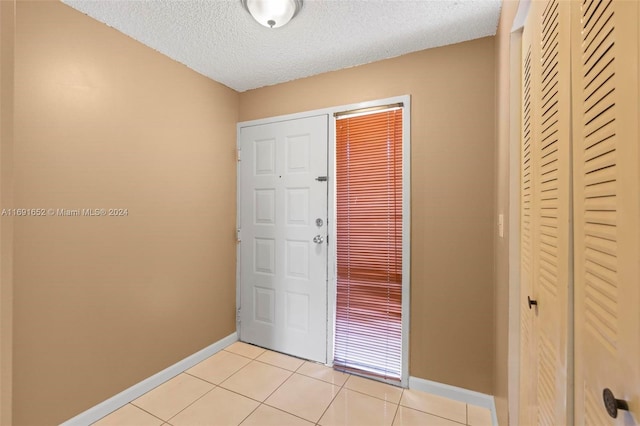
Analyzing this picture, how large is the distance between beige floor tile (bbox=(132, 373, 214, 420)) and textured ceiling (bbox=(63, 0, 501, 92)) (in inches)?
95.4

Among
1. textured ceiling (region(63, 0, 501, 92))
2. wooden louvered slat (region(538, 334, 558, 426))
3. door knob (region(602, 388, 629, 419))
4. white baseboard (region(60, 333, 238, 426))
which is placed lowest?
white baseboard (region(60, 333, 238, 426))

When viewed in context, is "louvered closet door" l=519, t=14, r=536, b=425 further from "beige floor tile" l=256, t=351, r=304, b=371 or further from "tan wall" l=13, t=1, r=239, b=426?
"tan wall" l=13, t=1, r=239, b=426

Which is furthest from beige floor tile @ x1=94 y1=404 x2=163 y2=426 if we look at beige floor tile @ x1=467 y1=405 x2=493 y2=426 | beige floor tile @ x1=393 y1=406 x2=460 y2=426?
beige floor tile @ x1=467 y1=405 x2=493 y2=426

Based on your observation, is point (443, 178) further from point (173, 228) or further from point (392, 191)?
point (173, 228)

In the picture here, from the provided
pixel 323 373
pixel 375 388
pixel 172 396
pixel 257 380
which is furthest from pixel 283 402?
pixel 172 396

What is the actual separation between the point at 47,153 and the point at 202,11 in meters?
1.17

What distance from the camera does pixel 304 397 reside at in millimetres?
1939

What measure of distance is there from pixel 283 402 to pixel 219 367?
0.71m

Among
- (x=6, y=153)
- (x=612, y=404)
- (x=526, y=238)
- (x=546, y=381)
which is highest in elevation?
(x=6, y=153)

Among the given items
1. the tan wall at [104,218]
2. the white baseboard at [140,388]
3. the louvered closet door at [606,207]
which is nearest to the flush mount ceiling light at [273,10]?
the tan wall at [104,218]

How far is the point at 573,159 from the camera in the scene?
633 millimetres

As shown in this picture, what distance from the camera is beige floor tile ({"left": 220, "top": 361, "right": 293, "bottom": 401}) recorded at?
6.53 feet

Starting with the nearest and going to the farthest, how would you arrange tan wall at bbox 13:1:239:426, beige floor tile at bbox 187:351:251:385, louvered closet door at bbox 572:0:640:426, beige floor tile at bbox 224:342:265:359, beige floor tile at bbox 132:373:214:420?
1. louvered closet door at bbox 572:0:640:426
2. tan wall at bbox 13:1:239:426
3. beige floor tile at bbox 132:373:214:420
4. beige floor tile at bbox 187:351:251:385
5. beige floor tile at bbox 224:342:265:359

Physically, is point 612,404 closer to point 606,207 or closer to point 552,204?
point 606,207
